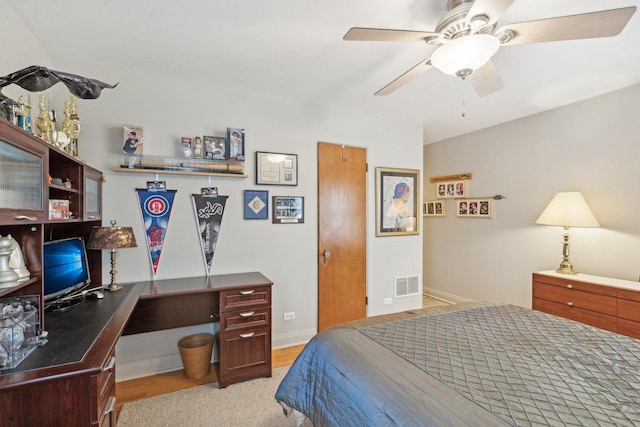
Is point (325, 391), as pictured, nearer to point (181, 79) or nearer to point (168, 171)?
point (168, 171)

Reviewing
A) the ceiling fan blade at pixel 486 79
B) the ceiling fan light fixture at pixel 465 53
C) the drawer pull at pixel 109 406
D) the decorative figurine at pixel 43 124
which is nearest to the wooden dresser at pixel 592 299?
the ceiling fan blade at pixel 486 79

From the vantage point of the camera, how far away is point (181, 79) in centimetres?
262

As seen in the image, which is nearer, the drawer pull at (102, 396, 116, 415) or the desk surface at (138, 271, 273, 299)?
the drawer pull at (102, 396, 116, 415)

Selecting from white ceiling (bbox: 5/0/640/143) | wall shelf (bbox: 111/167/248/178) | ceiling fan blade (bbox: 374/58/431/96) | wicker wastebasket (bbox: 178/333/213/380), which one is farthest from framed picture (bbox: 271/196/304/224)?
ceiling fan blade (bbox: 374/58/431/96)

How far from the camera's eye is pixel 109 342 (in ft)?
4.31

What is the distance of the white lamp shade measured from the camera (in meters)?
2.87

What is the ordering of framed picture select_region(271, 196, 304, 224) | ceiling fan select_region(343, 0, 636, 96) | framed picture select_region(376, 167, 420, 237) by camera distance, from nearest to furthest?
ceiling fan select_region(343, 0, 636, 96) → framed picture select_region(271, 196, 304, 224) → framed picture select_region(376, 167, 420, 237)

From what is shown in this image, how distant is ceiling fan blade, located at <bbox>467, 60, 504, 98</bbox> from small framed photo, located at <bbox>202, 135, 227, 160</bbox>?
204cm

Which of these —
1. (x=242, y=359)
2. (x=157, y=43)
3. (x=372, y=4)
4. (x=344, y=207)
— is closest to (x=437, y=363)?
(x=242, y=359)

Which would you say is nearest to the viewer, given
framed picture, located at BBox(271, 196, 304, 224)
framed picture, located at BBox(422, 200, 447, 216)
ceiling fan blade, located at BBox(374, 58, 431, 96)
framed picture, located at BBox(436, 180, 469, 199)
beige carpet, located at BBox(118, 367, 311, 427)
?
ceiling fan blade, located at BBox(374, 58, 431, 96)

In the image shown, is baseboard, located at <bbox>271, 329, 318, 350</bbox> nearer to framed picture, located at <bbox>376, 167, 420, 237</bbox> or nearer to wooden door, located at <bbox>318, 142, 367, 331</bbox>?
wooden door, located at <bbox>318, 142, 367, 331</bbox>

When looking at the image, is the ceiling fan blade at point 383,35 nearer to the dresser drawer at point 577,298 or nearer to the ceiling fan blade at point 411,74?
the ceiling fan blade at point 411,74

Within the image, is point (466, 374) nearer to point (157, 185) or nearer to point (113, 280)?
point (113, 280)

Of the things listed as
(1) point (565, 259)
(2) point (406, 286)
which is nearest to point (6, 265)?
(2) point (406, 286)
